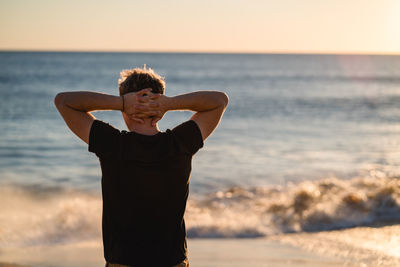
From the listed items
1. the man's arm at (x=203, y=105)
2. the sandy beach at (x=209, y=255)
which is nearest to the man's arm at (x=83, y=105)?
the man's arm at (x=203, y=105)

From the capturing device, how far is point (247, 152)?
14336 mm

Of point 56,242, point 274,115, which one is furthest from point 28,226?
point 274,115

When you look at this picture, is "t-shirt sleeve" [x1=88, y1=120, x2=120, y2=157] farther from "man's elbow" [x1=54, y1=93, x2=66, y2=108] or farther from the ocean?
the ocean

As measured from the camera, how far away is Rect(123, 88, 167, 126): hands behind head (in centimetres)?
226

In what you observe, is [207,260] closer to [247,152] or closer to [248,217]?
[248,217]

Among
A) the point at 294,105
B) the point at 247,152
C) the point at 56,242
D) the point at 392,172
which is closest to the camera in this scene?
the point at 56,242

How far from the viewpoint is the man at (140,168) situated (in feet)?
7.16

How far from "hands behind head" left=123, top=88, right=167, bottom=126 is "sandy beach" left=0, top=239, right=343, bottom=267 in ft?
12.5

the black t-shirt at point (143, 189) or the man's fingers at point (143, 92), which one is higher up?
the man's fingers at point (143, 92)

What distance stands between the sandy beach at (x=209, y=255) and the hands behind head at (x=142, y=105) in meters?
3.80

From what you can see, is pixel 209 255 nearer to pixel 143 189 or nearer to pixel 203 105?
pixel 203 105

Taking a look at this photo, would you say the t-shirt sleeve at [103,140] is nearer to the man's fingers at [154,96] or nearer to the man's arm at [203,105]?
the man's fingers at [154,96]

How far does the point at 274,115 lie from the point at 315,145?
938cm

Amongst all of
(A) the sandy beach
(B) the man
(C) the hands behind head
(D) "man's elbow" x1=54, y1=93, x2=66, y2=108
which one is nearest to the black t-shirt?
(B) the man
